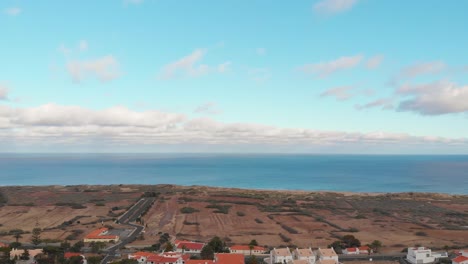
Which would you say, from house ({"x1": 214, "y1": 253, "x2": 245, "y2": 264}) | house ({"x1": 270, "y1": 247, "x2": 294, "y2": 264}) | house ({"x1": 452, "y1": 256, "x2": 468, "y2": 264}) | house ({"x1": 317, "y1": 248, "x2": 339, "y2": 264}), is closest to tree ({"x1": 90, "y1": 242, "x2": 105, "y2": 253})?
house ({"x1": 214, "y1": 253, "x2": 245, "y2": 264})

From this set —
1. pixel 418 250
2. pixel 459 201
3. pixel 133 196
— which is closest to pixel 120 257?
pixel 418 250

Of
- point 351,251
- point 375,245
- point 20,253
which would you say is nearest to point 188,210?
point 20,253

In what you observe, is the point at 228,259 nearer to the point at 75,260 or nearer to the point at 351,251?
the point at 75,260

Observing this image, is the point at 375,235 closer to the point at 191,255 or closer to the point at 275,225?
the point at 275,225

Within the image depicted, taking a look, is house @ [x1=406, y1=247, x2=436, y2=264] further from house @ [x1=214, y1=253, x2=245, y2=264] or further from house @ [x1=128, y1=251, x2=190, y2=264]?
house @ [x1=128, y1=251, x2=190, y2=264]

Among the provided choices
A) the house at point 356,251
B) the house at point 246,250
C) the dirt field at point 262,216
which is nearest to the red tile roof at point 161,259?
the house at point 246,250

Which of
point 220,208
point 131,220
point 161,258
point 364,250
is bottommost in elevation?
point 131,220
